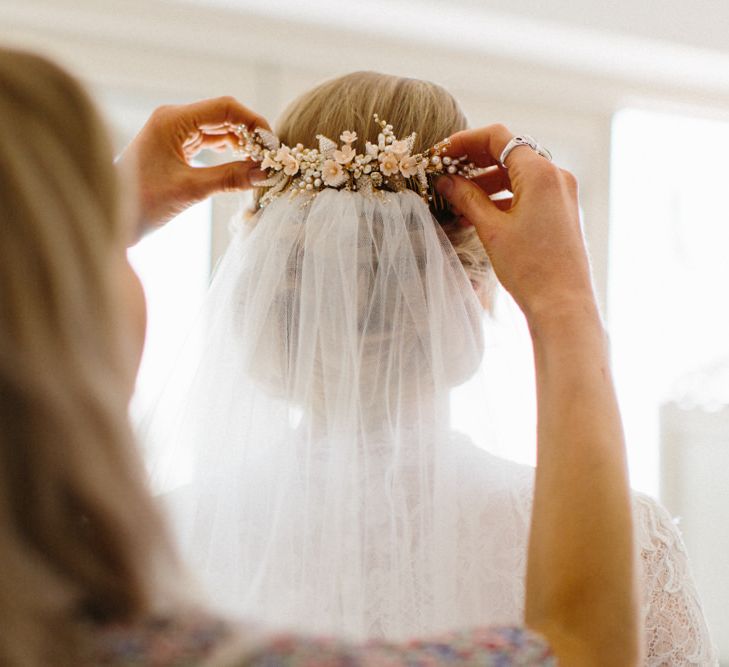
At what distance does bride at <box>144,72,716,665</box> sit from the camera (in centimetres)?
88

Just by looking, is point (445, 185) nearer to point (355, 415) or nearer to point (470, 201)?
point (470, 201)

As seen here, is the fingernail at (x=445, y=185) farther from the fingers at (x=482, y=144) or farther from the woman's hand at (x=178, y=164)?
the woman's hand at (x=178, y=164)

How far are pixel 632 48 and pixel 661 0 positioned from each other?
Answer: 0.13m

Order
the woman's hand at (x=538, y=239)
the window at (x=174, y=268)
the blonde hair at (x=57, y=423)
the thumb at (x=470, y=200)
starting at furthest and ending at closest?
the window at (x=174, y=268)
the thumb at (x=470, y=200)
the woman's hand at (x=538, y=239)
the blonde hair at (x=57, y=423)

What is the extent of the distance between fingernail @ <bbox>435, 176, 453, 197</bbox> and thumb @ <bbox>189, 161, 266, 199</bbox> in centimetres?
23

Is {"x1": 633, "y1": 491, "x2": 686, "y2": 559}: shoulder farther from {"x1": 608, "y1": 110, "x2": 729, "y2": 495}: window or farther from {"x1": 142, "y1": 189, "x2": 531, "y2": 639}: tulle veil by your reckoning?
{"x1": 608, "y1": 110, "x2": 729, "y2": 495}: window

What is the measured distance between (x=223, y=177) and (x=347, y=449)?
1.30ft

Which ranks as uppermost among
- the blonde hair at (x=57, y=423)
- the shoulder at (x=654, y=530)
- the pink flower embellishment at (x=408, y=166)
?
the pink flower embellishment at (x=408, y=166)

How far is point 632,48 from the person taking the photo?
2189mm

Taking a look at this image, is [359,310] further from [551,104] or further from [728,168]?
[728,168]

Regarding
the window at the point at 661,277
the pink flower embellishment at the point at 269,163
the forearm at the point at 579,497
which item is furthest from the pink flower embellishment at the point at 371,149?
the window at the point at 661,277

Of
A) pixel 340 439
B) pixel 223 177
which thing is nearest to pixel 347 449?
pixel 340 439

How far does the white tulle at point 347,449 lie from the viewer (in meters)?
0.87

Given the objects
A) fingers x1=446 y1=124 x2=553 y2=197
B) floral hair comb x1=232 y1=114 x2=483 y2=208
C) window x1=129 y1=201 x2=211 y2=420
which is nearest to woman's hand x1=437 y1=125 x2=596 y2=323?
fingers x1=446 y1=124 x2=553 y2=197
